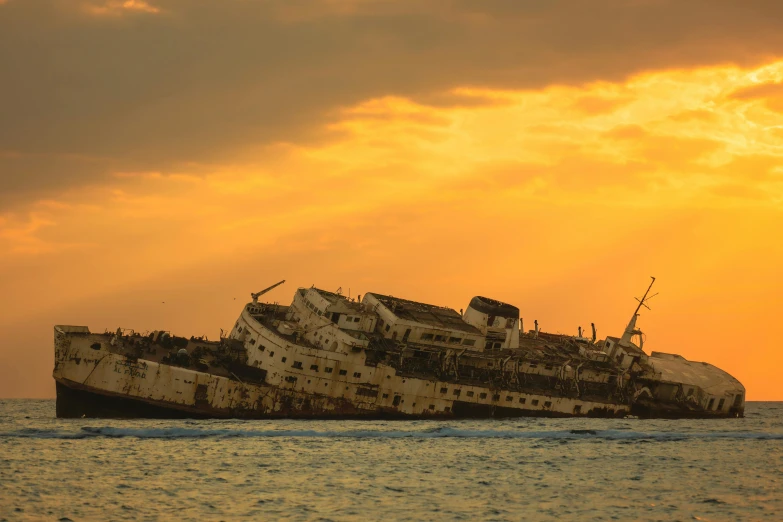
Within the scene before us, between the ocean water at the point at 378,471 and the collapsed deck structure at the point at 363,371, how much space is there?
5.48ft

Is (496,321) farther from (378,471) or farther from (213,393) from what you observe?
(378,471)

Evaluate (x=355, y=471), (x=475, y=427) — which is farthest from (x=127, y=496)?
(x=475, y=427)

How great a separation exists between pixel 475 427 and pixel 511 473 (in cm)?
1652

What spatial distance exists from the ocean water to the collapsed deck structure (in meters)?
1.67

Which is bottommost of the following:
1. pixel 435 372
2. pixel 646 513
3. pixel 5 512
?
pixel 5 512

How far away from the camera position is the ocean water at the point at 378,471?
37938 mm

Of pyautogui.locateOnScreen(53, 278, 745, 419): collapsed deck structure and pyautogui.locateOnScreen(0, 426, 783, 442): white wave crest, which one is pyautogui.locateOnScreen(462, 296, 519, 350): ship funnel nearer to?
pyautogui.locateOnScreen(53, 278, 745, 419): collapsed deck structure

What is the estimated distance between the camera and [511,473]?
4747cm

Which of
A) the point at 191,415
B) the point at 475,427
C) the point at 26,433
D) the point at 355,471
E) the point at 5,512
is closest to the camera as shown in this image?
the point at 5,512

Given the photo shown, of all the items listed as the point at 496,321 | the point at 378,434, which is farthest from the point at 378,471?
the point at 496,321

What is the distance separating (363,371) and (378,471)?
17.3 meters

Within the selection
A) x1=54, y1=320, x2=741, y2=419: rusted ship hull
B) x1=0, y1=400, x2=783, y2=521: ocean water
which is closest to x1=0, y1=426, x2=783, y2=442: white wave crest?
x1=0, y1=400, x2=783, y2=521: ocean water

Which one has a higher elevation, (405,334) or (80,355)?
(405,334)

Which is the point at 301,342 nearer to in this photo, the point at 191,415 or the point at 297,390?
the point at 297,390
